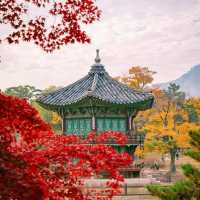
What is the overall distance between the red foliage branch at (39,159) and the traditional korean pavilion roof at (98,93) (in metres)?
19.4

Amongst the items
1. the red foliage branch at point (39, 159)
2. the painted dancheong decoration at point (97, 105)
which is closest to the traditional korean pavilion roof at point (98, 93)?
the painted dancheong decoration at point (97, 105)

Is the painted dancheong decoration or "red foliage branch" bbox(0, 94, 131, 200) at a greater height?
the painted dancheong decoration

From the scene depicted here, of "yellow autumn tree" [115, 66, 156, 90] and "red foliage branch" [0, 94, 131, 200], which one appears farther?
"yellow autumn tree" [115, 66, 156, 90]

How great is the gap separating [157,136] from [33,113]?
112 feet

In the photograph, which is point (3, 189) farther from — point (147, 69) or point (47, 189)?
point (147, 69)

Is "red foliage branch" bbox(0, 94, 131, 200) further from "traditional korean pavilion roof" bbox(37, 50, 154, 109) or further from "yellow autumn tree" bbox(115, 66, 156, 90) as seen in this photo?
"yellow autumn tree" bbox(115, 66, 156, 90)

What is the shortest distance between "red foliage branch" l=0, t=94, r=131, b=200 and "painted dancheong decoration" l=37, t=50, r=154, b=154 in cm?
1945

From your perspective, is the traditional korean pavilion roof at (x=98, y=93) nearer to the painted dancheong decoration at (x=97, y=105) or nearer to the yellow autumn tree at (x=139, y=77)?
the painted dancheong decoration at (x=97, y=105)

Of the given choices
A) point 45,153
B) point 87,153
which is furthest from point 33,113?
point 87,153

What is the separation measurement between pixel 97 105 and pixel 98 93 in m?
0.90

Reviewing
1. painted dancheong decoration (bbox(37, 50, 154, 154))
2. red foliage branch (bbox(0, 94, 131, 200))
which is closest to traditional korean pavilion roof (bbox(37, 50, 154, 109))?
painted dancheong decoration (bbox(37, 50, 154, 154))

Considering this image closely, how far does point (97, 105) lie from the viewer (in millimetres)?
28250

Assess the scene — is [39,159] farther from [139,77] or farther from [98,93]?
[139,77]

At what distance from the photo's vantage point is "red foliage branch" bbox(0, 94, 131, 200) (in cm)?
611
